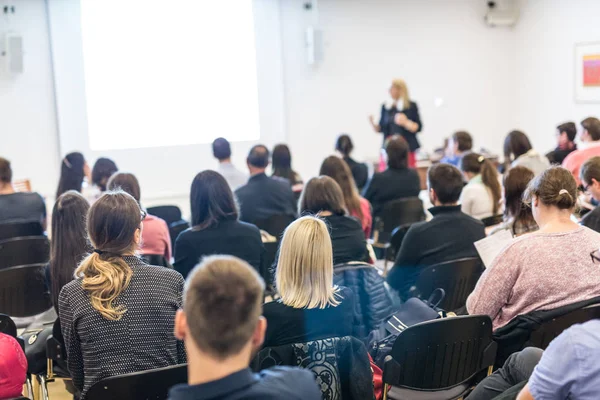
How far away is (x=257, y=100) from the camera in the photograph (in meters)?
8.07

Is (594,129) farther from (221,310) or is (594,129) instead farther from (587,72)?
(221,310)

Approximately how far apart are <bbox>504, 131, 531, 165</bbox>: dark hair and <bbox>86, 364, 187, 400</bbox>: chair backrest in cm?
412

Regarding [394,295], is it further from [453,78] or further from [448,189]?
[453,78]

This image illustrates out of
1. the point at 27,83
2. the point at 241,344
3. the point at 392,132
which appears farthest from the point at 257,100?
the point at 241,344

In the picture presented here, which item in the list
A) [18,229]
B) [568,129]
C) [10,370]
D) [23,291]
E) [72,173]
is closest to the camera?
[10,370]

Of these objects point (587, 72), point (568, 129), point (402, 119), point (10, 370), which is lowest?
point (10, 370)

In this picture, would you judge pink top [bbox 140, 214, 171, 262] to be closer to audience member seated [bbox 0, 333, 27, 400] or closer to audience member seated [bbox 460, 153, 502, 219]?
audience member seated [bbox 0, 333, 27, 400]

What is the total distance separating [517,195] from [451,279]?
0.55 metres

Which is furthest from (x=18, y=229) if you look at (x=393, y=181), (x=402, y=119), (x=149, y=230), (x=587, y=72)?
(x=587, y=72)

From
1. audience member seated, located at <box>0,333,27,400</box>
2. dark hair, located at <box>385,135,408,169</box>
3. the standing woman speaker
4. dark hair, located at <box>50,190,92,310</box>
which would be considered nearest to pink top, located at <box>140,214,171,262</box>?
dark hair, located at <box>50,190,92,310</box>

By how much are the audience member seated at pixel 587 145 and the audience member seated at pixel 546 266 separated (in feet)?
9.18

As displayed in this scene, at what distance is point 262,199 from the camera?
480cm

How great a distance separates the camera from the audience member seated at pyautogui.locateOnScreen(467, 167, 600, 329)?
254 cm

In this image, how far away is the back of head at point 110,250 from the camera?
221 centimetres
